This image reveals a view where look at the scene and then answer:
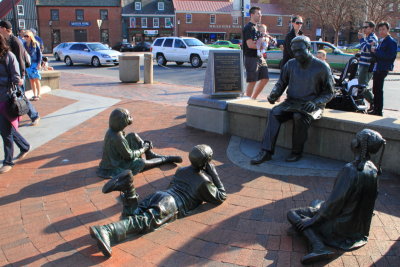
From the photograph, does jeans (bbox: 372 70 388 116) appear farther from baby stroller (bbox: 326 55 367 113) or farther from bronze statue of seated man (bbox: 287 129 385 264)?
bronze statue of seated man (bbox: 287 129 385 264)

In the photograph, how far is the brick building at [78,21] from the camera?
54000 millimetres

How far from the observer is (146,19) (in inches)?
2295

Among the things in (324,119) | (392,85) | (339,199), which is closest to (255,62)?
(324,119)

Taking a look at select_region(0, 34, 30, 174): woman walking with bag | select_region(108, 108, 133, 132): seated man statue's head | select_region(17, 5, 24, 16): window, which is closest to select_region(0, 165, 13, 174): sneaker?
select_region(0, 34, 30, 174): woman walking with bag

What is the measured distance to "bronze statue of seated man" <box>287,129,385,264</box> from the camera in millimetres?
2766

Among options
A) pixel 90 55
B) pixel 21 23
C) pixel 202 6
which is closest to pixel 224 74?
pixel 90 55

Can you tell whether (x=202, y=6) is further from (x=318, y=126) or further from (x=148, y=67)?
(x=318, y=126)

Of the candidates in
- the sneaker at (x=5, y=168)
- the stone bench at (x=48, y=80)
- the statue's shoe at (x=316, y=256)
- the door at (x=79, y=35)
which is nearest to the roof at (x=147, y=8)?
the door at (x=79, y=35)

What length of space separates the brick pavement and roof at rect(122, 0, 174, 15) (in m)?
55.3

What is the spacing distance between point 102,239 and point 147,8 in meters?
59.3

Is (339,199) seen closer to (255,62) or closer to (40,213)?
(40,213)

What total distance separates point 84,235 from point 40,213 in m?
0.71

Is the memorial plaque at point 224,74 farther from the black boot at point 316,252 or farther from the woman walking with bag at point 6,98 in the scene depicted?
the black boot at point 316,252

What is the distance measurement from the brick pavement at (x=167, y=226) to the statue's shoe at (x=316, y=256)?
0.34ft
